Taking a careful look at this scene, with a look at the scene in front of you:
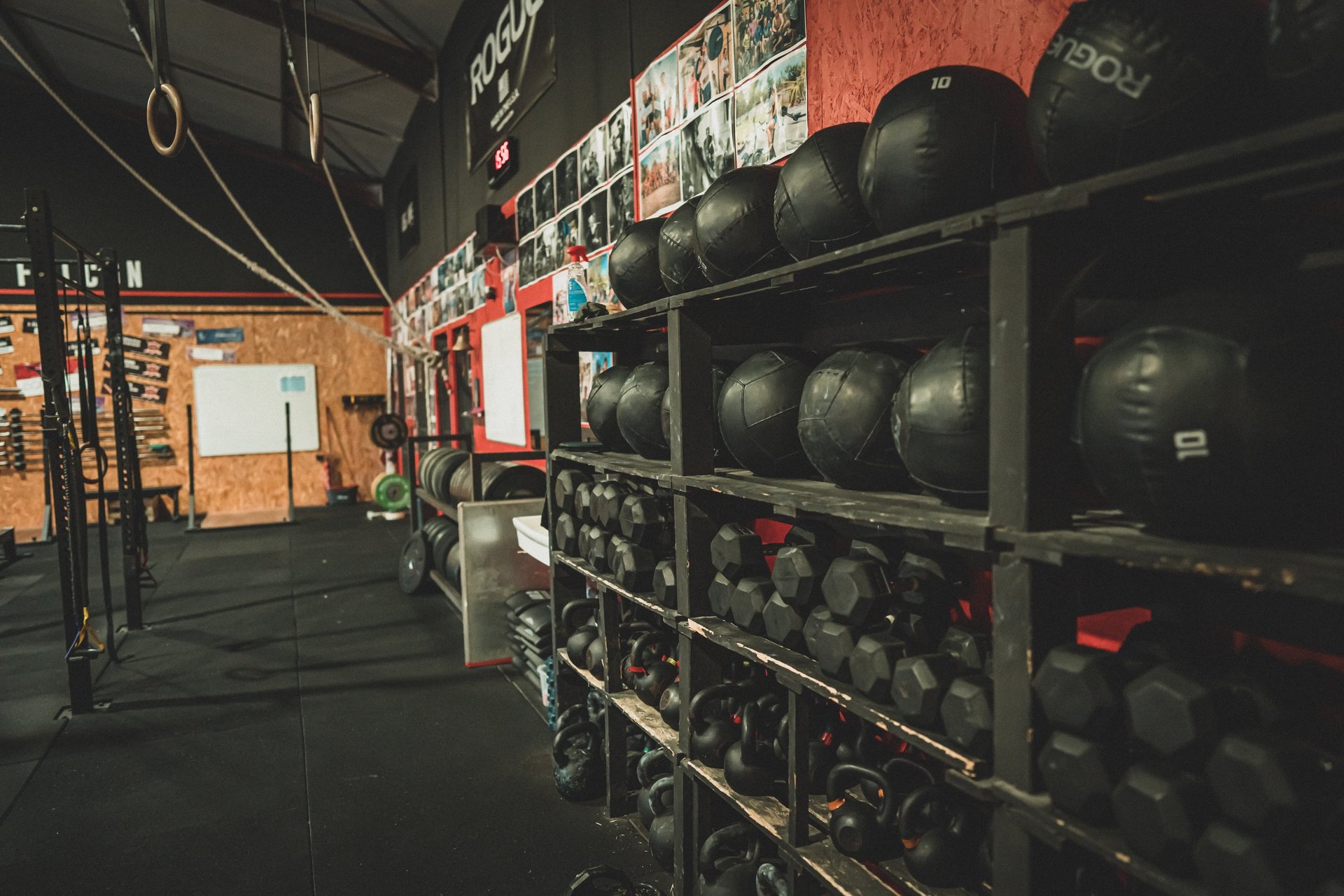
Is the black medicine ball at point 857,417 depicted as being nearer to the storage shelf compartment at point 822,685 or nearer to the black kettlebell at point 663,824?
the storage shelf compartment at point 822,685

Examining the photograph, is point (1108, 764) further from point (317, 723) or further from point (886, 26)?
point (317, 723)

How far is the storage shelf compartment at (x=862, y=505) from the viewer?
3.10 feet

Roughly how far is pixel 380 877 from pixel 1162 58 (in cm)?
206

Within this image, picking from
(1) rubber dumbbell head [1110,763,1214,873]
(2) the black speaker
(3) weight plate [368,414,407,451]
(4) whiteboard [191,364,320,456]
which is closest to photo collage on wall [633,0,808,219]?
(1) rubber dumbbell head [1110,763,1214,873]

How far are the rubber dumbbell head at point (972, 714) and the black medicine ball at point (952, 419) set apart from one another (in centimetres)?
23

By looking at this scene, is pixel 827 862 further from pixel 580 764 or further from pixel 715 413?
pixel 580 764

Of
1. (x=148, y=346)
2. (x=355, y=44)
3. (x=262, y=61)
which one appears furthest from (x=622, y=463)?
(x=148, y=346)

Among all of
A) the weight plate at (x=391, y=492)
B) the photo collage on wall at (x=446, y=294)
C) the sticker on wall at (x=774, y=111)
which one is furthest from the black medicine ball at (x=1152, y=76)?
the weight plate at (x=391, y=492)

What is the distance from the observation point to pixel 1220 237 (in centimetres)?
91

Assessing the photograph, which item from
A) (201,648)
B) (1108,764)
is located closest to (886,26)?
(1108,764)

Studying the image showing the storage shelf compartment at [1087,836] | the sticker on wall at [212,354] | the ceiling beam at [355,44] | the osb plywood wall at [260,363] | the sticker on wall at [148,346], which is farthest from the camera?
the sticker on wall at [212,354]

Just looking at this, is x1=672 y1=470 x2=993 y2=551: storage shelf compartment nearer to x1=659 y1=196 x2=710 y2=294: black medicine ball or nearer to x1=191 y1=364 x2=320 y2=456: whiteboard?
x1=659 y1=196 x2=710 y2=294: black medicine ball

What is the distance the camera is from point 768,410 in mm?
1404

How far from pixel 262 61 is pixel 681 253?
547 cm
